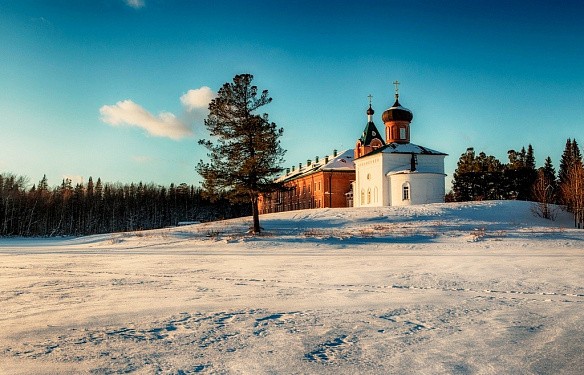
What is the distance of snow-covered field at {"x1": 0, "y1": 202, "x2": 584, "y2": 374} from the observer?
5094mm

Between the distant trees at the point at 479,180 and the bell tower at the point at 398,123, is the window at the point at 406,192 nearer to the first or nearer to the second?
the bell tower at the point at 398,123

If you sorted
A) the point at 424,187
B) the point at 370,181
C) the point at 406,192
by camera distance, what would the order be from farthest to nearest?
1. the point at 370,181
2. the point at 406,192
3. the point at 424,187

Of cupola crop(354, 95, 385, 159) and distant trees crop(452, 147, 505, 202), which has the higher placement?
cupola crop(354, 95, 385, 159)

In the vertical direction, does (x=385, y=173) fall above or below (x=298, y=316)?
above

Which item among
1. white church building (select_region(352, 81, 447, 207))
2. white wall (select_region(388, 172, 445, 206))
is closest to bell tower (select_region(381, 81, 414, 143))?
white church building (select_region(352, 81, 447, 207))

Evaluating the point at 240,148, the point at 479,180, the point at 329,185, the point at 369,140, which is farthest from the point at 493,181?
the point at 240,148

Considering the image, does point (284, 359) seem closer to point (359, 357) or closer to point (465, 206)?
point (359, 357)

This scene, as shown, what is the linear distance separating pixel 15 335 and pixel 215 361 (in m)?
2.78

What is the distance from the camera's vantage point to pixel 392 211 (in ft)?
121

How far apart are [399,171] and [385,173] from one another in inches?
73.5

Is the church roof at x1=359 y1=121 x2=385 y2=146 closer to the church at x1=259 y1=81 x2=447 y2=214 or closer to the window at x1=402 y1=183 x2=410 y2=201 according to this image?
the church at x1=259 y1=81 x2=447 y2=214

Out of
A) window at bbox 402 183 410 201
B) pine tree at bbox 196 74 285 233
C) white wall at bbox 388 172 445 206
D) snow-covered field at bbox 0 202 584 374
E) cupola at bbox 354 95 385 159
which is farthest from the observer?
cupola at bbox 354 95 385 159

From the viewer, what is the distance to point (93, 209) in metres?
84.4

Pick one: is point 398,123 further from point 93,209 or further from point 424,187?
point 93,209
